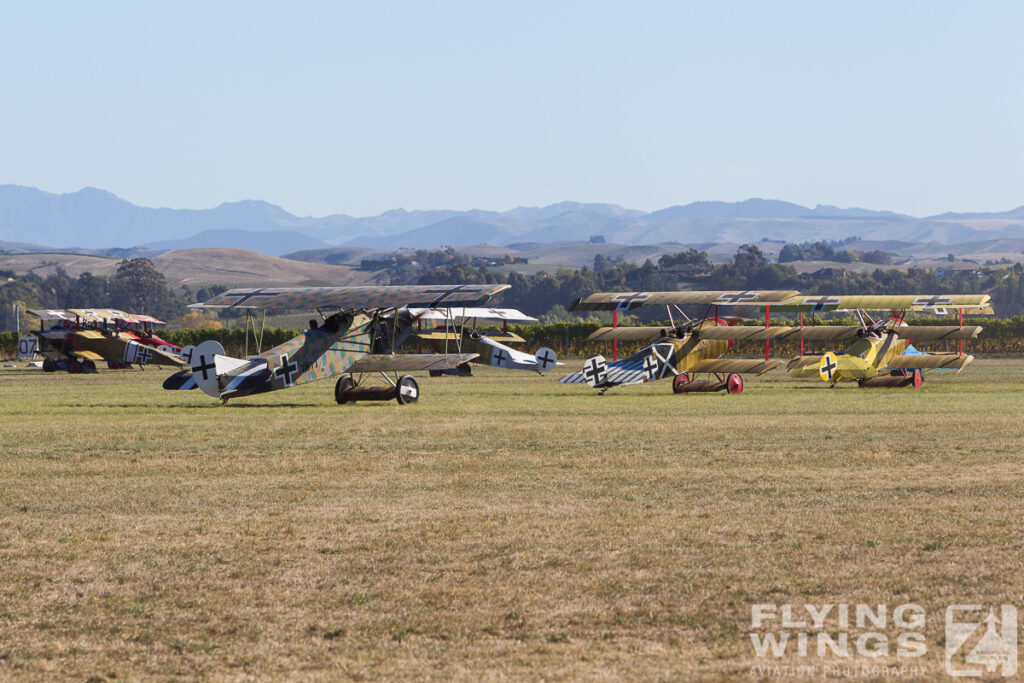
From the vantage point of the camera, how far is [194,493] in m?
9.66

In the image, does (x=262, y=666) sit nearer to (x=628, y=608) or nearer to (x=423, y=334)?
(x=628, y=608)

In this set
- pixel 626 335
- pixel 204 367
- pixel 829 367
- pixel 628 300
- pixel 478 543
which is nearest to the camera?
pixel 478 543

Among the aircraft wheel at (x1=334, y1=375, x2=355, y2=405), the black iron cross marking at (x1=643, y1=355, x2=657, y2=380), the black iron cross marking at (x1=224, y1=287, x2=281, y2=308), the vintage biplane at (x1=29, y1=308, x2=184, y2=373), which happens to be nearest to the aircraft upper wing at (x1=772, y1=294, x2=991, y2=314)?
the black iron cross marking at (x1=643, y1=355, x2=657, y2=380)

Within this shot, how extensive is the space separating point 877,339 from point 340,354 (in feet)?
38.6

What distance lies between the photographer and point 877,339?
82.3 feet

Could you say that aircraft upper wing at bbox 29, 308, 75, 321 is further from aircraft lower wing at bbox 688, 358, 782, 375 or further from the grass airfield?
the grass airfield

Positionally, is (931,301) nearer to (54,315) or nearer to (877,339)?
(877,339)

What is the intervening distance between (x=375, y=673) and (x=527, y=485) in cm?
512

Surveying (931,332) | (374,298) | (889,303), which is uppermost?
(374,298)

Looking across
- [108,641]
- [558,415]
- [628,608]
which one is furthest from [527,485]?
[558,415]

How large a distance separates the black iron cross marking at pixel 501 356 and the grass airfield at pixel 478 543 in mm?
18212

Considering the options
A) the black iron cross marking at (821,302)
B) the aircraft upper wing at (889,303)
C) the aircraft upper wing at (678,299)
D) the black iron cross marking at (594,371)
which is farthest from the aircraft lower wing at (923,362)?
the black iron cross marking at (594,371)

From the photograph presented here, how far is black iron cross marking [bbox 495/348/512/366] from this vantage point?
1309 inches

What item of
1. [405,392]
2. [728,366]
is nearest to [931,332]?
[728,366]
